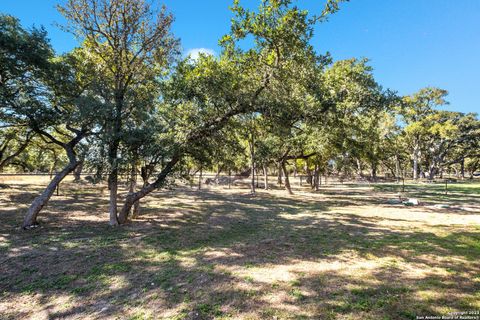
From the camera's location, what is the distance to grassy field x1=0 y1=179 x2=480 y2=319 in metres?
4.19

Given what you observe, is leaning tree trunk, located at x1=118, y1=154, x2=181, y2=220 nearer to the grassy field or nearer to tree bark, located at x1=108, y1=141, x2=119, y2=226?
tree bark, located at x1=108, y1=141, x2=119, y2=226

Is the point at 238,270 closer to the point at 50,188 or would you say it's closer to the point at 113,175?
the point at 113,175

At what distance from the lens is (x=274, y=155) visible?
24734mm

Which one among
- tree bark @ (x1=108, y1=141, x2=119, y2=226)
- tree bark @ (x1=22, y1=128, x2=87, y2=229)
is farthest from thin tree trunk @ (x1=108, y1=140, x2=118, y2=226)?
tree bark @ (x1=22, y1=128, x2=87, y2=229)

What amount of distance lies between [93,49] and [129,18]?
207 centimetres

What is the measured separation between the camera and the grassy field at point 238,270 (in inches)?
165

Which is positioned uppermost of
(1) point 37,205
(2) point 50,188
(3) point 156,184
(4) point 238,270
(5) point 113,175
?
(5) point 113,175

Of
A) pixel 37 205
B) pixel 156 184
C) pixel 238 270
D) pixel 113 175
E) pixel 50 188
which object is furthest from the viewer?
pixel 50 188

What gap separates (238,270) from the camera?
5.74 m

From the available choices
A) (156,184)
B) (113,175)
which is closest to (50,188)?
(113,175)

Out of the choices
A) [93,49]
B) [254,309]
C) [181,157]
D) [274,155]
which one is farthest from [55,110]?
[274,155]

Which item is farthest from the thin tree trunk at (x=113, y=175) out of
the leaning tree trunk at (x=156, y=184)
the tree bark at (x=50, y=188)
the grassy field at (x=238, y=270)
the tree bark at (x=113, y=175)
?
the tree bark at (x=50, y=188)

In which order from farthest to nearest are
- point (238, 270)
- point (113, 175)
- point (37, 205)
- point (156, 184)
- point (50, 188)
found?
point (50, 188) → point (156, 184) → point (37, 205) → point (113, 175) → point (238, 270)

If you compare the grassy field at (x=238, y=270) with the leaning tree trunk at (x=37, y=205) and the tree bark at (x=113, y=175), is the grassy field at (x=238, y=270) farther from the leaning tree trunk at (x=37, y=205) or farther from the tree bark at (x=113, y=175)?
the tree bark at (x=113, y=175)
